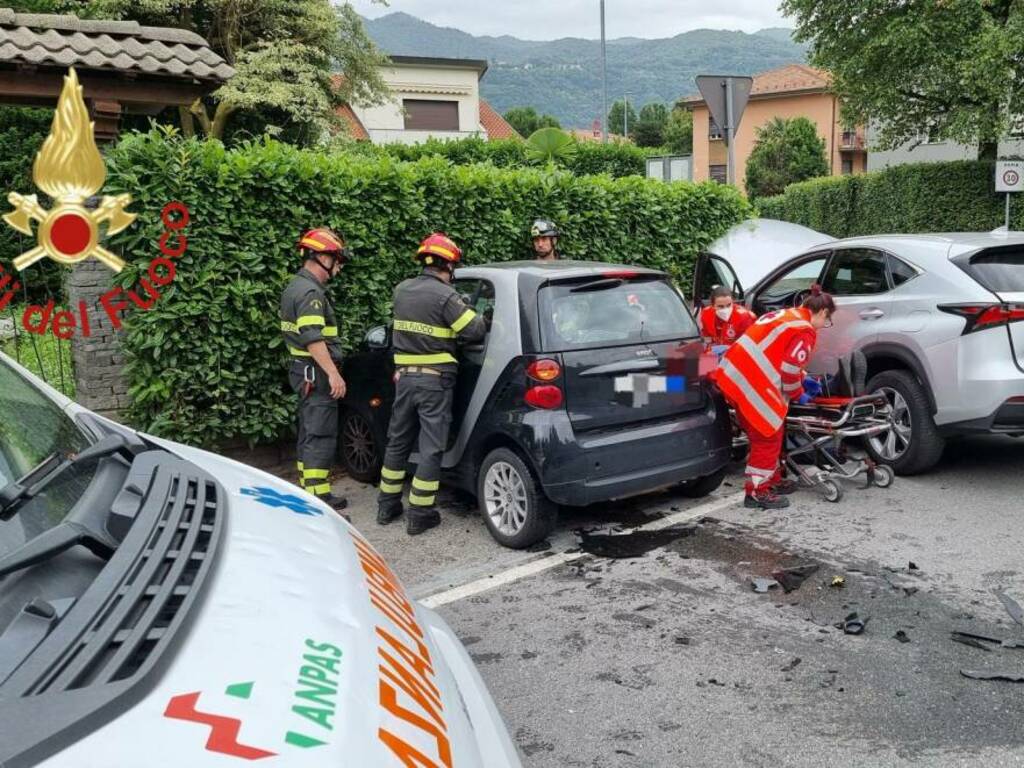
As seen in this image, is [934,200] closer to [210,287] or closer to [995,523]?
[995,523]

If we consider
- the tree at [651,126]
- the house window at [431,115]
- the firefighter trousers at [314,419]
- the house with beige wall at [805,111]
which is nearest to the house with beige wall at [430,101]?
the house window at [431,115]

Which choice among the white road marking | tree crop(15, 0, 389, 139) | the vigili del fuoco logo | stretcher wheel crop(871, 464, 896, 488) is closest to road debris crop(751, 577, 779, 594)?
the white road marking

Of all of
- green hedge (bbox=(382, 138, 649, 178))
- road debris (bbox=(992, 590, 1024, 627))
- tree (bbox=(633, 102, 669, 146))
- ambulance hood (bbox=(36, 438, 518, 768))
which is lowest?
road debris (bbox=(992, 590, 1024, 627))

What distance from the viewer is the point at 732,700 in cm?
343

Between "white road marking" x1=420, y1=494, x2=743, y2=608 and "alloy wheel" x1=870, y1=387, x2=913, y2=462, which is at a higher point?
"alloy wheel" x1=870, y1=387, x2=913, y2=462

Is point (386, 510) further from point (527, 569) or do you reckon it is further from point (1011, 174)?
point (1011, 174)

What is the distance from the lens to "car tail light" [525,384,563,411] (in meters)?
5.00

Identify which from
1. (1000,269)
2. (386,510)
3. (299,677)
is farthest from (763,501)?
(299,677)

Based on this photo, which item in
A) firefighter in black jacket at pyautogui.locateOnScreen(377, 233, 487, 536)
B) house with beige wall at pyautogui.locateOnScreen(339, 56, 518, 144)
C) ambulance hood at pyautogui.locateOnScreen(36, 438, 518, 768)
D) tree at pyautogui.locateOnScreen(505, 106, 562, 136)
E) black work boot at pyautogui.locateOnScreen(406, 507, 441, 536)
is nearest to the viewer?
ambulance hood at pyautogui.locateOnScreen(36, 438, 518, 768)

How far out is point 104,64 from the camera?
5957 millimetres

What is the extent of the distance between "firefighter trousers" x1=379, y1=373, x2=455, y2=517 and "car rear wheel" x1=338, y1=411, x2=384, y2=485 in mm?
974

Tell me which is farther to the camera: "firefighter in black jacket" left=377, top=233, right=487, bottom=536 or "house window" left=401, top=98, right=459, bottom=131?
"house window" left=401, top=98, right=459, bottom=131

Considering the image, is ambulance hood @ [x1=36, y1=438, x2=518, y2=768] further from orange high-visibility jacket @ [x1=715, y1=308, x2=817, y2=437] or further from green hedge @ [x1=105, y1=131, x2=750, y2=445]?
green hedge @ [x1=105, y1=131, x2=750, y2=445]

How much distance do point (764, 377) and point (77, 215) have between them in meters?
4.71
